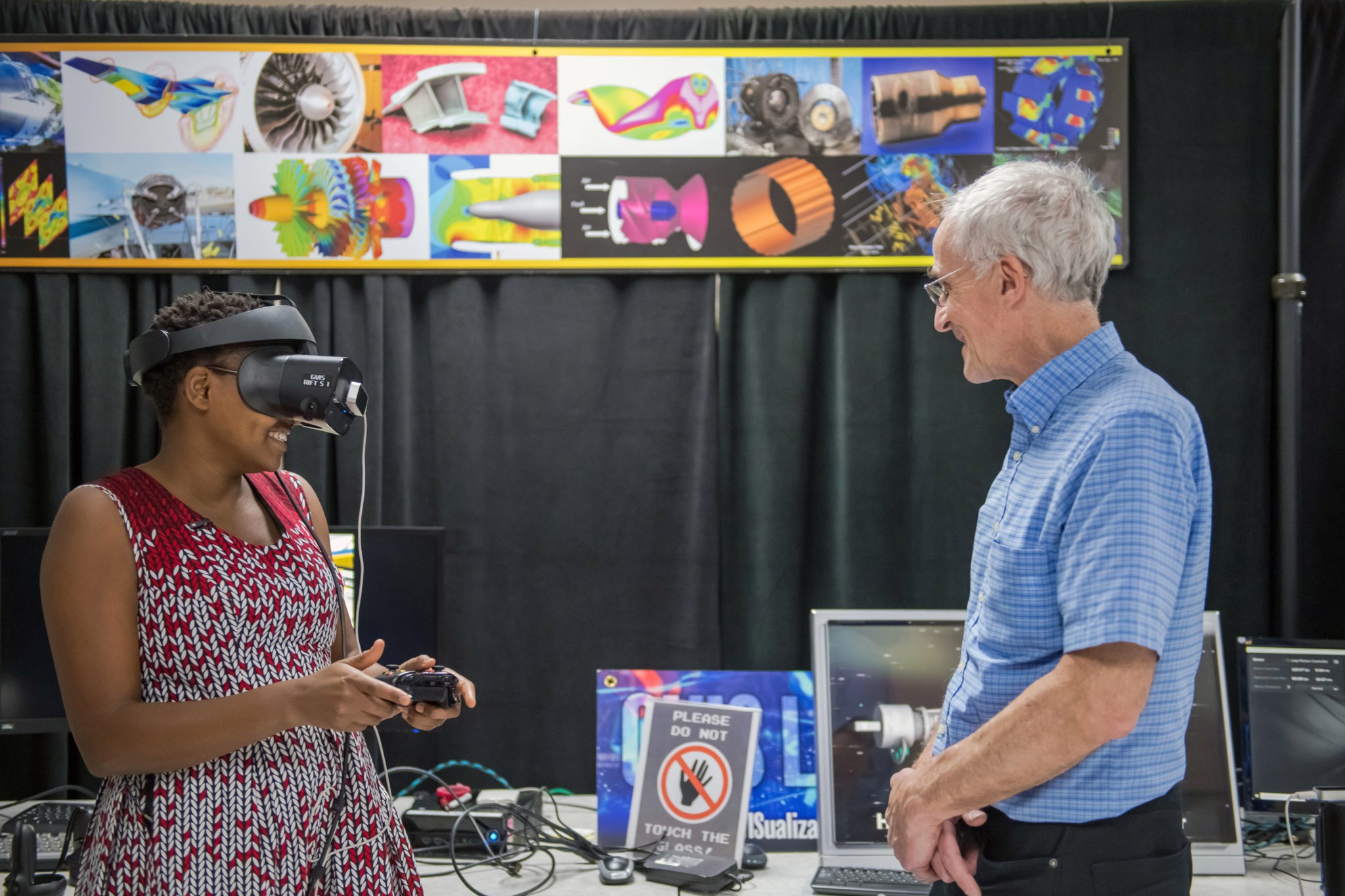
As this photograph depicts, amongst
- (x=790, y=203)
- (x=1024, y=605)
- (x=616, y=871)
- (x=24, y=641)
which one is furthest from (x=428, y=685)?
(x=790, y=203)

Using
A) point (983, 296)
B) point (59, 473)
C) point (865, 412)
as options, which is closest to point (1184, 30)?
point (865, 412)

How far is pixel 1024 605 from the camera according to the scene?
110cm

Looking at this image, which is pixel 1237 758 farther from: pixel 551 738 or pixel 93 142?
pixel 93 142

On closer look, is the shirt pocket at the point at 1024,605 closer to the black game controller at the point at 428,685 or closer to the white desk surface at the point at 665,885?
the black game controller at the point at 428,685

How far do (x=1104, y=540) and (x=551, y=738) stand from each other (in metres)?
1.81

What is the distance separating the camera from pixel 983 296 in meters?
1.21

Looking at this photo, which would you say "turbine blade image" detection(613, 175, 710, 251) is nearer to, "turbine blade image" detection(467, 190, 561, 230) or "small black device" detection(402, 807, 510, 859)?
"turbine blade image" detection(467, 190, 561, 230)

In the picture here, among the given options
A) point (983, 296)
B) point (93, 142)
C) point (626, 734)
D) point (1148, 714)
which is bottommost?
point (626, 734)

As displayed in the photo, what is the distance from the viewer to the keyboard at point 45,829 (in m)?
1.83

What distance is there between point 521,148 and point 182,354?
53.6 inches

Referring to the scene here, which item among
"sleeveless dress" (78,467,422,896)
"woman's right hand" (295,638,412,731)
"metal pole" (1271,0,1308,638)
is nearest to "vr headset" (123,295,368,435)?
"sleeveless dress" (78,467,422,896)

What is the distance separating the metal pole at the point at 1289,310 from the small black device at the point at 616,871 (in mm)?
1731

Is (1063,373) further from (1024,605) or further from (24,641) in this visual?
(24,641)

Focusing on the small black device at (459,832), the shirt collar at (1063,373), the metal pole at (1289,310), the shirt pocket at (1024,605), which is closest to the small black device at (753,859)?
the small black device at (459,832)
